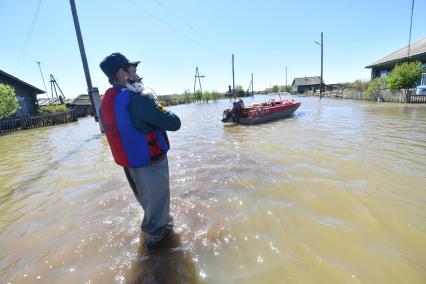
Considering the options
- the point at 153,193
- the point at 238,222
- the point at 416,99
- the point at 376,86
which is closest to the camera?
the point at 153,193

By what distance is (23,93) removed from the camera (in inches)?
886

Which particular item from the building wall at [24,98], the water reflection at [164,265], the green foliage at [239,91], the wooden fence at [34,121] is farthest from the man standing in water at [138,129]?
the green foliage at [239,91]

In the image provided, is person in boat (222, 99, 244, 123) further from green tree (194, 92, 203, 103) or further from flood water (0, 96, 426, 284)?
green tree (194, 92, 203, 103)

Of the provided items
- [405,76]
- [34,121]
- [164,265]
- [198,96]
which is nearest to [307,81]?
[198,96]

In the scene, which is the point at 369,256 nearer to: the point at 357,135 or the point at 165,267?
the point at 165,267

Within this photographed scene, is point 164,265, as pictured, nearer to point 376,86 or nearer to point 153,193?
point 153,193

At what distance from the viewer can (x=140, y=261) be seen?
2.50m

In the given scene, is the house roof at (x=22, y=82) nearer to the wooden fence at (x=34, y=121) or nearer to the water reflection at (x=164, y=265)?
the wooden fence at (x=34, y=121)

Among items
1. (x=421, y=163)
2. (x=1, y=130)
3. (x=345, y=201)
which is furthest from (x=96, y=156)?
(x=1, y=130)

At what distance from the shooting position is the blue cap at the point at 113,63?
7.72 feet

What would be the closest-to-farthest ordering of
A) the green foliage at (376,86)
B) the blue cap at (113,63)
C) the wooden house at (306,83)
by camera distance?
the blue cap at (113,63) → the green foliage at (376,86) → the wooden house at (306,83)

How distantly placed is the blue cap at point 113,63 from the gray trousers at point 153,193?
96 cm

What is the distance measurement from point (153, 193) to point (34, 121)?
21377 millimetres

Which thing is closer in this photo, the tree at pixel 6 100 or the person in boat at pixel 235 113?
the person in boat at pixel 235 113
